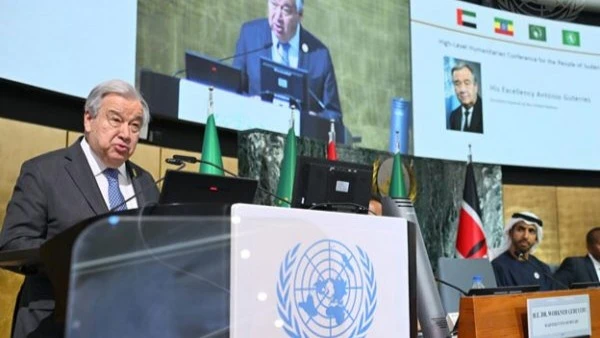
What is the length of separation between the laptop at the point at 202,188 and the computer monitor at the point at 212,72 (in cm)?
245

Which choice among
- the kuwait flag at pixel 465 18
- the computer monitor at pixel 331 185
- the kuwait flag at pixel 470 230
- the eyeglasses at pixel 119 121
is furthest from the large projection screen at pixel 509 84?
the eyeglasses at pixel 119 121

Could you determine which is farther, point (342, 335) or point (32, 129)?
point (32, 129)

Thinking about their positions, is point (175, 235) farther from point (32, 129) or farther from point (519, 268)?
point (519, 268)

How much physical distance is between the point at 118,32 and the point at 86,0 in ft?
0.78

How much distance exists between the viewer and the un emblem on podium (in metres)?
1.13

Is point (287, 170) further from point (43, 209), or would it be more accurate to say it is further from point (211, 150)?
point (43, 209)

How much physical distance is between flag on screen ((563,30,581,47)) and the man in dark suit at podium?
5.46m

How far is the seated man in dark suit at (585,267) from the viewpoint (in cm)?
464

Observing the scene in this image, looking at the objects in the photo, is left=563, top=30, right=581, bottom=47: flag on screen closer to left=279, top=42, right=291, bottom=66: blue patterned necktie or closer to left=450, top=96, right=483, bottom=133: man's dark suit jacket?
left=450, top=96, right=483, bottom=133: man's dark suit jacket

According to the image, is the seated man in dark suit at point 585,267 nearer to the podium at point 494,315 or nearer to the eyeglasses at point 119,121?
the podium at point 494,315

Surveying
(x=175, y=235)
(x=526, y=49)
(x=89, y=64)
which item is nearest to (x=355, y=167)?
(x=175, y=235)

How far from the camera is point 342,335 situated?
1.18 metres

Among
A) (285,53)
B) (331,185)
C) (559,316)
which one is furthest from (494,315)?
(285,53)

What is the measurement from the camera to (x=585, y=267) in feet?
15.5
